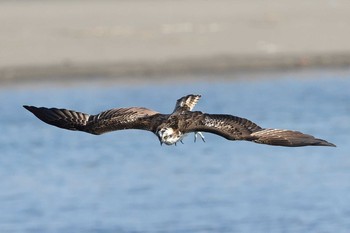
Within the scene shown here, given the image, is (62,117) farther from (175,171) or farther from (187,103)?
(175,171)

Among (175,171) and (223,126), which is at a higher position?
(175,171)

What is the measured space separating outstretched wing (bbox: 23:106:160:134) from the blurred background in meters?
2.33

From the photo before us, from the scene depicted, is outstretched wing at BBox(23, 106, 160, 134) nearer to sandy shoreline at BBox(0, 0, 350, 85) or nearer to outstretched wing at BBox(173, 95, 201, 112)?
outstretched wing at BBox(173, 95, 201, 112)

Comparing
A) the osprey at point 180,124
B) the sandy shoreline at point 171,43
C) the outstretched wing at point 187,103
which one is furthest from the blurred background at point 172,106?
the outstretched wing at point 187,103

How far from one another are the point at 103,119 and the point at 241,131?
1.41m

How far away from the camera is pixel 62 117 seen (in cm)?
1195

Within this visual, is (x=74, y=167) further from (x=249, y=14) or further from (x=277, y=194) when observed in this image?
(x=249, y=14)

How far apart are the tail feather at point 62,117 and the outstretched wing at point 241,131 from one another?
127cm

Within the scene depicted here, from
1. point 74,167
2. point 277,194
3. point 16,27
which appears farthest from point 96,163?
point 16,27

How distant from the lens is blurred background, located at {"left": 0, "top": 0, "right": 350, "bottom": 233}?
A: 14.8 meters

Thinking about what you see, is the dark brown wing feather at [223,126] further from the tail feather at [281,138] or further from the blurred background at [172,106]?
the blurred background at [172,106]

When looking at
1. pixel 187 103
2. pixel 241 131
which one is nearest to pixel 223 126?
pixel 241 131

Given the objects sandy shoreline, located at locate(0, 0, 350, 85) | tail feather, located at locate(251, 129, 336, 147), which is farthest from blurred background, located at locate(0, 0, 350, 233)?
tail feather, located at locate(251, 129, 336, 147)

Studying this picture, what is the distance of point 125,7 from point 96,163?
35.7 ft
